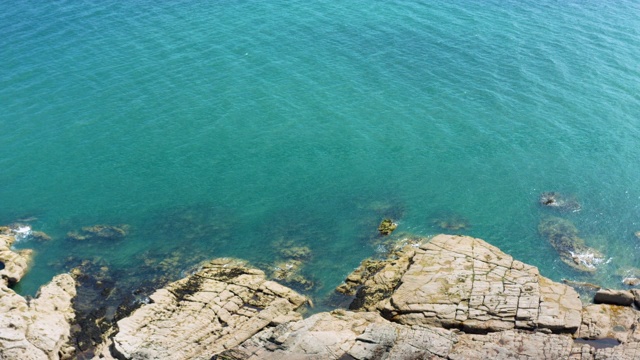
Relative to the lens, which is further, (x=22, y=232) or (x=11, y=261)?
(x=22, y=232)

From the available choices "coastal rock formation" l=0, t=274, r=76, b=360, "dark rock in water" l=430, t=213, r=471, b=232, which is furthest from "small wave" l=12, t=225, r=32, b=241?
"dark rock in water" l=430, t=213, r=471, b=232

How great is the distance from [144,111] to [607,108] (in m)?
45.4

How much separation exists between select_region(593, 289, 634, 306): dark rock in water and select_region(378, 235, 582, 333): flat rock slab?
4.78 feet

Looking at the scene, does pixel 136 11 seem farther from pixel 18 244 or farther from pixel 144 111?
pixel 18 244

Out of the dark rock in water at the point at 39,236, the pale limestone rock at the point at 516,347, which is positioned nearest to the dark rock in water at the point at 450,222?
the pale limestone rock at the point at 516,347

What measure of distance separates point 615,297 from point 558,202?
49.5ft

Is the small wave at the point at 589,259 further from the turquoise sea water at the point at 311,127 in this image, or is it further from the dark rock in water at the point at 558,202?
the dark rock in water at the point at 558,202

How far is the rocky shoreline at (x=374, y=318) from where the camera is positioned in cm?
3391

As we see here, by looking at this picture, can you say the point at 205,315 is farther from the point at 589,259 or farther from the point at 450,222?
the point at 589,259

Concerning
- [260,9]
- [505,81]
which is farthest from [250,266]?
[260,9]

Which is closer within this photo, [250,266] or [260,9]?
[250,266]

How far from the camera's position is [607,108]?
2405 inches

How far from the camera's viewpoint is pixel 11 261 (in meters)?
44.7

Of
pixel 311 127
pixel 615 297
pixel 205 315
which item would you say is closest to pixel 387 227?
pixel 311 127
